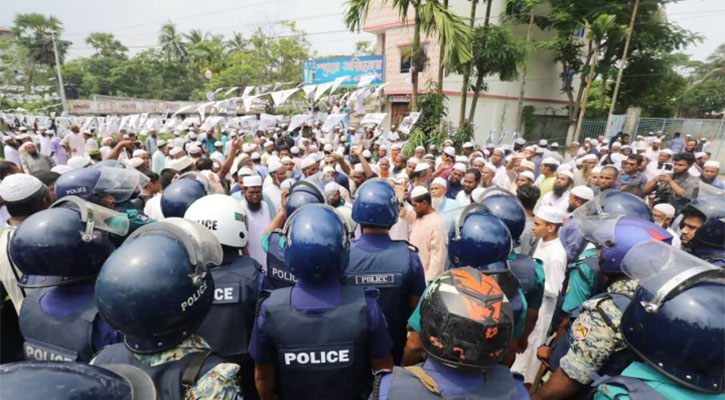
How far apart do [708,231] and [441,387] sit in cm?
281

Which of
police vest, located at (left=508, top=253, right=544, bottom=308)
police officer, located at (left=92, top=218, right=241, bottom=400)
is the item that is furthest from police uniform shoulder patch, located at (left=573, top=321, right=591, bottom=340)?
police officer, located at (left=92, top=218, right=241, bottom=400)

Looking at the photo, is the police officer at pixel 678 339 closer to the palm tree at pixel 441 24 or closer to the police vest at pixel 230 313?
the police vest at pixel 230 313

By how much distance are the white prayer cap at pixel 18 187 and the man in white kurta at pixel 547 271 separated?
439cm

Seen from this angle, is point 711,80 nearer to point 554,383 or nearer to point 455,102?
point 455,102

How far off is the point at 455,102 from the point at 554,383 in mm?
21308

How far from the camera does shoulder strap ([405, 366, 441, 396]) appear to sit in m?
1.44

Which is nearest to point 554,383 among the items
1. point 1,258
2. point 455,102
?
point 1,258

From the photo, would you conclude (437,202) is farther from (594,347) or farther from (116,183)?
(116,183)

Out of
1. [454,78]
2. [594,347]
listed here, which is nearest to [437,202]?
[594,347]

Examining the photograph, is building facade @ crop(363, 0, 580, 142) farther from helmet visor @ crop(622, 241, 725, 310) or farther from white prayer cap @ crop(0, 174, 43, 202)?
helmet visor @ crop(622, 241, 725, 310)

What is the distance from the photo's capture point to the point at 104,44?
5628cm

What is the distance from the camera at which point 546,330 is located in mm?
3719

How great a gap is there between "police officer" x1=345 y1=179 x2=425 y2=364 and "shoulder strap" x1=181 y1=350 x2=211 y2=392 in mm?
1226

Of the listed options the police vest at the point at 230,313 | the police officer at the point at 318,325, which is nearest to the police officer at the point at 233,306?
the police vest at the point at 230,313
